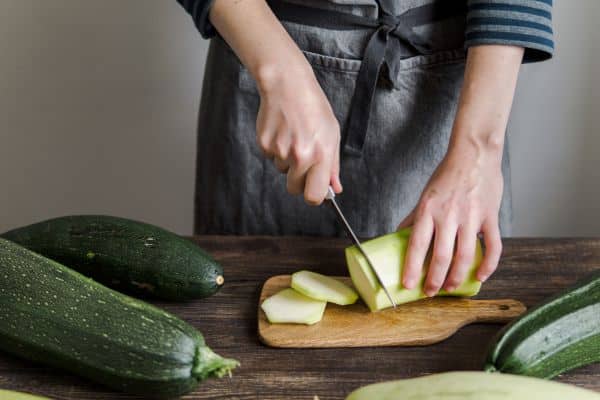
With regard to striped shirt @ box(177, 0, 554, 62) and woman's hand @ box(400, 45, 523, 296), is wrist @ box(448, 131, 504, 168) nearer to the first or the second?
woman's hand @ box(400, 45, 523, 296)

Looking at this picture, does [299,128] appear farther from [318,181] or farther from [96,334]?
[96,334]

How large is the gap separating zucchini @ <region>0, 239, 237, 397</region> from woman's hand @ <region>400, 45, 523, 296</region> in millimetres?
390

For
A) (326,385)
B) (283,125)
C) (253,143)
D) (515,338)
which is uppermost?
(283,125)

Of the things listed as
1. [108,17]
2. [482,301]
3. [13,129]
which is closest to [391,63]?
[482,301]

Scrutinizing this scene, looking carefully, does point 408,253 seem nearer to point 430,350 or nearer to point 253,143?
point 430,350

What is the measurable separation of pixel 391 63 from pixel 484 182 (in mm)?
361

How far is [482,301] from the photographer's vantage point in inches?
51.0

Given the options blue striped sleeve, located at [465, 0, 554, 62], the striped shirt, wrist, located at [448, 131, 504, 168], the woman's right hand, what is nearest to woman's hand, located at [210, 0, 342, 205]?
the woman's right hand

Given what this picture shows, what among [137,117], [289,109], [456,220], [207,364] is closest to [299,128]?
[289,109]

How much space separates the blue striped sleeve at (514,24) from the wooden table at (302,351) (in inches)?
15.4

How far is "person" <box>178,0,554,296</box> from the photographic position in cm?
125

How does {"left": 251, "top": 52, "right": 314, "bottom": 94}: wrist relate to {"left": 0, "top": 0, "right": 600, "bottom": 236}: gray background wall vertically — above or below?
above

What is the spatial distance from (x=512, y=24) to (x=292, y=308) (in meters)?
0.63

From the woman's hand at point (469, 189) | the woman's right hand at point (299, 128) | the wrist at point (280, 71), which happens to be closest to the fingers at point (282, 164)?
the woman's right hand at point (299, 128)
